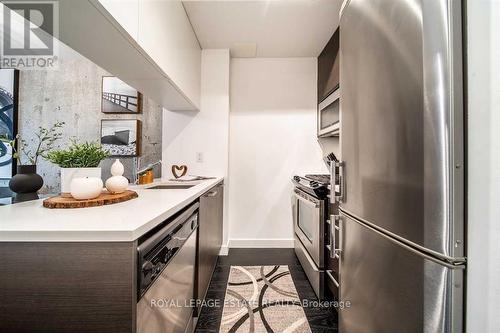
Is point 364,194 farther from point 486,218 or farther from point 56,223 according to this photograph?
point 56,223

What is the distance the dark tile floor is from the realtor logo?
1802 millimetres

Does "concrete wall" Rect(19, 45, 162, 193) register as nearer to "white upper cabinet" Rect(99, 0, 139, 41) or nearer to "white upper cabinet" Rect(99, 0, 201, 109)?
"white upper cabinet" Rect(99, 0, 201, 109)

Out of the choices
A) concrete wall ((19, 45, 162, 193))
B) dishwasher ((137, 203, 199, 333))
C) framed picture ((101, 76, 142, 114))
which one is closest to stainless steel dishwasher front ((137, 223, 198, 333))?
dishwasher ((137, 203, 199, 333))

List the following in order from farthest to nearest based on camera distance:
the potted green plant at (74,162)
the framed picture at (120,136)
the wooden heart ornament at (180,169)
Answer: the framed picture at (120,136), the wooden heart ornament at (180,169), the potted green plant at (74,162)

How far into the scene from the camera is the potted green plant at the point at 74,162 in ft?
3.29

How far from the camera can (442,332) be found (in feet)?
1.85

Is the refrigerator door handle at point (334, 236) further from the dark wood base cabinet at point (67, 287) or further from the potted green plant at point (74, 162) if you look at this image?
the potted green plant at point (74, 162)

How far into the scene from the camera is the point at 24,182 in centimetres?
109

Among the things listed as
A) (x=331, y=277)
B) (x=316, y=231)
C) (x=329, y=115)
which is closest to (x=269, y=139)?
(x=329, y=115)

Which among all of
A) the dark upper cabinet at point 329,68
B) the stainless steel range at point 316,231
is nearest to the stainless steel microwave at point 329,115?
the dark upper cabinet at point 329,68

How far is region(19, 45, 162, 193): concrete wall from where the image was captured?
2557mm

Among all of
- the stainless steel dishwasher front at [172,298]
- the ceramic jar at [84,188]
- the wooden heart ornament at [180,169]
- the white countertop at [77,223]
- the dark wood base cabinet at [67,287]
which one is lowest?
the stainless steel dishwasher front at [172,298]

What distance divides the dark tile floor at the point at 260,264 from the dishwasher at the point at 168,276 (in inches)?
11.9

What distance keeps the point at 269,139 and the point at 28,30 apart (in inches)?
89.7
